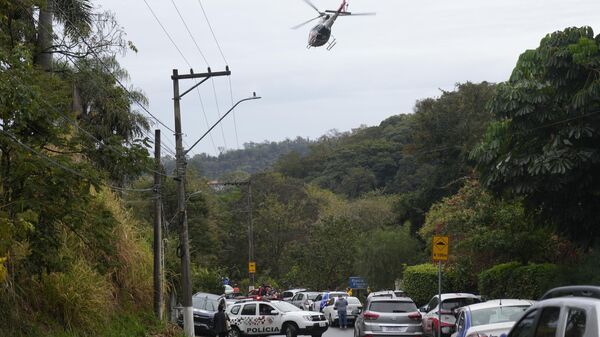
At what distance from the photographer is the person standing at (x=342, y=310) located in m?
37.4

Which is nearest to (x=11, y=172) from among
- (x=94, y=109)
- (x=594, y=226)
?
(x=594, y=226)

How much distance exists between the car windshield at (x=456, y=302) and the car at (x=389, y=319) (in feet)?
7.73

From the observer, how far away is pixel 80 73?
26000 millimetres

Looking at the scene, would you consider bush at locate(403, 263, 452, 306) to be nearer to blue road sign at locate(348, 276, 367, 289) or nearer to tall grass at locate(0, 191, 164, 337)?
blue road sign at locate(348, 276, 367, 289)

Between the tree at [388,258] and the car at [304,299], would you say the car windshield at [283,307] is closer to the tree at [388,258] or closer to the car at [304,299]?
the car at [304,299]

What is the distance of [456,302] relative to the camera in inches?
1045

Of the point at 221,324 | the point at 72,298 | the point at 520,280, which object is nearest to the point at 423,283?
the point at 520,280

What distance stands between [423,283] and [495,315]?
25242 mm

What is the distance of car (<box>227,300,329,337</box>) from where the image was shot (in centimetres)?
3043

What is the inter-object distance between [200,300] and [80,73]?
12.3 meters

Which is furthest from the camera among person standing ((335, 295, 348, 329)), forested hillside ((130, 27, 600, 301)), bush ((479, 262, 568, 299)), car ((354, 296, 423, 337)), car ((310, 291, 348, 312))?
car ((310, 291, 348, 312))

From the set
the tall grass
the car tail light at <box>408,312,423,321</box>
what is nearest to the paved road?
the tall grass

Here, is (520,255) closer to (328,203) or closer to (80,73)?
(80,73)

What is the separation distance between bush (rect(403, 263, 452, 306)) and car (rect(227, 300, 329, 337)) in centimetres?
1183
